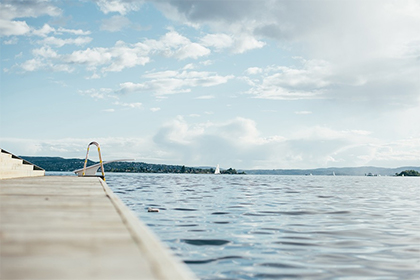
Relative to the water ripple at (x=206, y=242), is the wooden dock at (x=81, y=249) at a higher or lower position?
higher

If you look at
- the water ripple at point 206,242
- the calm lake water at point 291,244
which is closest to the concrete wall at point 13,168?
the calm lake water at point 291,244

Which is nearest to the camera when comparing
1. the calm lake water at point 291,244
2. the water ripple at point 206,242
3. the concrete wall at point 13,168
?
the calm lake water at point 291,244

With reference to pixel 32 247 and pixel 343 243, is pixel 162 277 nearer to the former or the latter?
pixel 32 247

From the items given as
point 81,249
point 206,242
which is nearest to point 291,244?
point 206,242

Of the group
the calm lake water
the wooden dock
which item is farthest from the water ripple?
the wooden dock

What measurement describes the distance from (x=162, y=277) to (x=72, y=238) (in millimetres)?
1664

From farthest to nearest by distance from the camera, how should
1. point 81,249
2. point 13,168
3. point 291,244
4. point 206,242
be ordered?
point 13,168 → point 206,242 → point 291,244 → point 81,249

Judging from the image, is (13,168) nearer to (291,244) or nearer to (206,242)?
(206,242)

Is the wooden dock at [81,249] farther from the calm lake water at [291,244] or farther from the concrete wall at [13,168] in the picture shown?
the concrete wall at [13,168]

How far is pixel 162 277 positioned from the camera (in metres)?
2.65

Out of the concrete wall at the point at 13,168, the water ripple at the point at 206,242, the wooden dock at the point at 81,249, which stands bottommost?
the water ripple at the point at 206,242

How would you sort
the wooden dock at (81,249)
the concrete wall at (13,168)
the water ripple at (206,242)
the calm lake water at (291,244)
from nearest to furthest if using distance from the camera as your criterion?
the wooden dock at (81,249) < the calm lake water at (291,244) < the water ripple at (206,242) < the concrete wall at (13,168)

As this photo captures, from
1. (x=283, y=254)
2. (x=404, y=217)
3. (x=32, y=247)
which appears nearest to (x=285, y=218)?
(x=404, y=217)

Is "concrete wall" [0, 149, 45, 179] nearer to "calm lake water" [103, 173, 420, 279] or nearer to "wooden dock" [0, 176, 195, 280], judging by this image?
"calm lake water" [103, 173, 420, 279]
